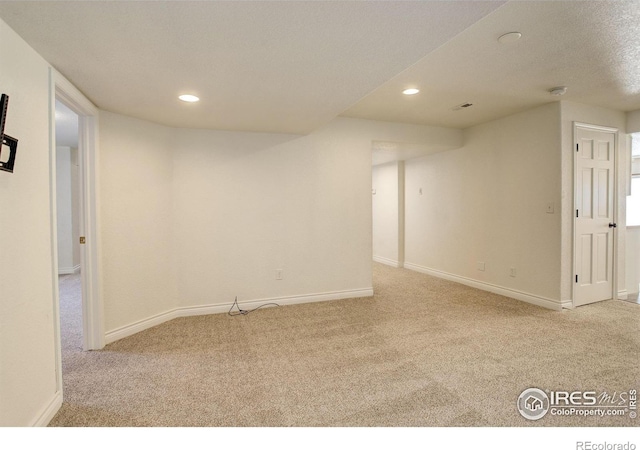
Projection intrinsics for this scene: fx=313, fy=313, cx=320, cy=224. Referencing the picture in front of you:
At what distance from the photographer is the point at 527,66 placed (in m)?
2.63

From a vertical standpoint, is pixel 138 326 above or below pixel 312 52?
below

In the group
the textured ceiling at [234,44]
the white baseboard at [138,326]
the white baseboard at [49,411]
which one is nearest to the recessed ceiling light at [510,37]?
the textured ceiling at [234,44]

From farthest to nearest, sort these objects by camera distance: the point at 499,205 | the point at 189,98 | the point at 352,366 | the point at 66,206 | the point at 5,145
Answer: the point at 66,206 < the point at 499,205 < the point at 189,98 < the point at 352,366 < the point at 5,145

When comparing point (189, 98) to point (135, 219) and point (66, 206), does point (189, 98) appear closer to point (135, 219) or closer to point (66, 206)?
point (135, 219)

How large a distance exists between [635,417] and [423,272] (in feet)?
13.0

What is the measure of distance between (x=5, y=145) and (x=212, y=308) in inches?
101

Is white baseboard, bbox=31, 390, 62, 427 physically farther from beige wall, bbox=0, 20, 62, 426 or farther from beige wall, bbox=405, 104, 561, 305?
beige wall, bbox=405, 104, 561, 305

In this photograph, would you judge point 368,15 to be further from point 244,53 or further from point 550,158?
point 550,158

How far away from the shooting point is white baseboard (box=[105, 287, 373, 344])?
2.98 meters

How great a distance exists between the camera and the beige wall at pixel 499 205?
3672mm

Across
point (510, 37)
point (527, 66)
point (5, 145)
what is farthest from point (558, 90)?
point (5, 145)

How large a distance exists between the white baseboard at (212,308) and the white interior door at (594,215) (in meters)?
2.55

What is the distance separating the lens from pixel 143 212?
10.5 feet

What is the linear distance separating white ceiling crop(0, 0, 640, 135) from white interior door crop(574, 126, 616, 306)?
26.6 inches
